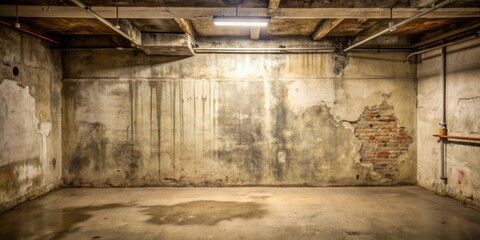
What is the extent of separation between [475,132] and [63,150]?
7794mm

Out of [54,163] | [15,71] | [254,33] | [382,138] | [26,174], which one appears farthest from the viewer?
[382,138]

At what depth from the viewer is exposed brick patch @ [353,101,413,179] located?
6.04m

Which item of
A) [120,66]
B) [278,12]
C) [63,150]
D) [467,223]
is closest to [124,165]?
[63,150]

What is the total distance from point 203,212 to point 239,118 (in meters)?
2.24

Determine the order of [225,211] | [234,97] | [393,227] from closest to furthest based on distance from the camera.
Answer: [393,227], [225,211], [234,97]

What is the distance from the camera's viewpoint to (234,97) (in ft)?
19.8

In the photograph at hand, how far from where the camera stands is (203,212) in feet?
14.7

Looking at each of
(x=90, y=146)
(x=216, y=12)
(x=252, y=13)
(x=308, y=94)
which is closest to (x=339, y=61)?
(x=308, y=94)

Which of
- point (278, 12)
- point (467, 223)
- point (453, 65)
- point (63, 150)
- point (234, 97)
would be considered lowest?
point (467, 223)

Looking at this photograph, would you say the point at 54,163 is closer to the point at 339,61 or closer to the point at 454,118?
the point at 339,61

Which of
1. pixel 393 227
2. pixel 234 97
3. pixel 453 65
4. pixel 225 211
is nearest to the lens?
pixel 393 227

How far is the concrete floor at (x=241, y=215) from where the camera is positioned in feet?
12.2

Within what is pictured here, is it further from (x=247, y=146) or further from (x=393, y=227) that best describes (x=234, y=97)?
(x=393, y=227)

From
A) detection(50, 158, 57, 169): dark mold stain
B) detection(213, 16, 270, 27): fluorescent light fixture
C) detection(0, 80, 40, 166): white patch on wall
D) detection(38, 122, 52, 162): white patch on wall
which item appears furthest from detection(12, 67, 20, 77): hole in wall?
detection(213, 16, 270, 27): fluorescent light fixture
